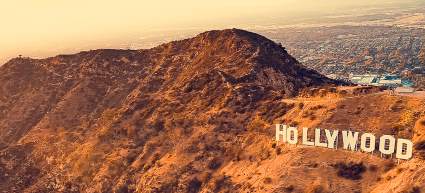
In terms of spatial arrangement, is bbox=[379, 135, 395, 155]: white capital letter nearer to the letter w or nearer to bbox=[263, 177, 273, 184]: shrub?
the letter w

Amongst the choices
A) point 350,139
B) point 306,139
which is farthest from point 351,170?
point 306,139

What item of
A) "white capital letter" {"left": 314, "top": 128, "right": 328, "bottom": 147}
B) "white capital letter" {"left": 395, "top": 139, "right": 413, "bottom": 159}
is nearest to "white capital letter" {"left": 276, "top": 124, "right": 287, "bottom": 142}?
"white capital letter" {"left": 314, "top": 128, "right": 328, "bottom": 147}

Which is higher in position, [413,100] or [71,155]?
[413,100]

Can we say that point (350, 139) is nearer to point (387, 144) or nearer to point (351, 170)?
point (351, 170)

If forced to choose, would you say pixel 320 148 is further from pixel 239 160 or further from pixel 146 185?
pixel 146 185

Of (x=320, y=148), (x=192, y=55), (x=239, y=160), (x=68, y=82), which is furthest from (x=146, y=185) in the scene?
(x=68, y=82)
